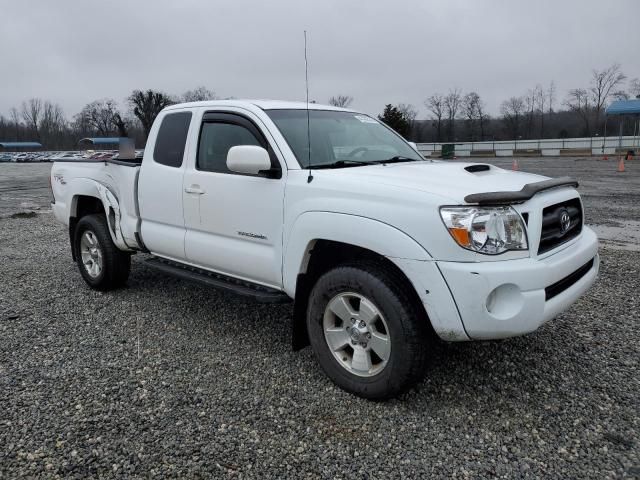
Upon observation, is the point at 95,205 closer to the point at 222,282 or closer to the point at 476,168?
the point at 222,282

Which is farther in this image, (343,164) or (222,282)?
(222,282)

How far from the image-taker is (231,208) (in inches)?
155

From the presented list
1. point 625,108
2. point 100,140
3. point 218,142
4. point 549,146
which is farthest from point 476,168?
point 549,146

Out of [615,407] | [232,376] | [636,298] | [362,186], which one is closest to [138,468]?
[232,376]

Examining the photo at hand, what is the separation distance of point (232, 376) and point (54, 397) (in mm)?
1166

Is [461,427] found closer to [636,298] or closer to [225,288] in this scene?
[225,288]

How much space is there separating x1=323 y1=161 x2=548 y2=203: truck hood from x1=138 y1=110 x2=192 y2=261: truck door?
1.63m

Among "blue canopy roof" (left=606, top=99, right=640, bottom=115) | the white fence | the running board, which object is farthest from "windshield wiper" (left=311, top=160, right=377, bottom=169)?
"blue canopy roof" (left=606, top=99, right=640, bottom=115)

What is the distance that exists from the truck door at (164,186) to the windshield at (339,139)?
103 centimetres

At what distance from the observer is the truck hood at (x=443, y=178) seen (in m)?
3.01

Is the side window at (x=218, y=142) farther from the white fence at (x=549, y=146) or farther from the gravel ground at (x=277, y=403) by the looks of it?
the white fence at (x=549, y=146)

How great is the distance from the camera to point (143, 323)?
4762 millimetres

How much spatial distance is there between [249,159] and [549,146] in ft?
178

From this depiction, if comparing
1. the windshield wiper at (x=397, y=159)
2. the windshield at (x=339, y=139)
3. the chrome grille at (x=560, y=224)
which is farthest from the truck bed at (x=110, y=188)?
the chrome grille at (x=560, y=224)
